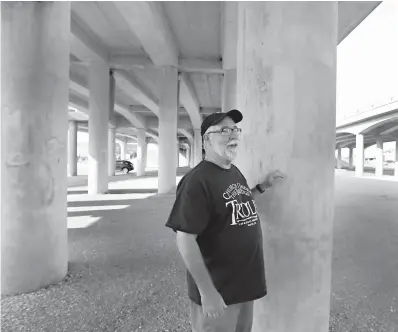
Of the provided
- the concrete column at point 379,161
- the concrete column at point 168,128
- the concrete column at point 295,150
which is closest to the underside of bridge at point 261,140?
the concrete column at point 295,150

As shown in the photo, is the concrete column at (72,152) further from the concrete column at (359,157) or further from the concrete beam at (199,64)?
the concrete column at (359,157)

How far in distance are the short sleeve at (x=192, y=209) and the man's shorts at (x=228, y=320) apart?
556 millimetres

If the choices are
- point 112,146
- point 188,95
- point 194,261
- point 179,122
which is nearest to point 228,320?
point 194,261

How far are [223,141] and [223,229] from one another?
0.57 metres

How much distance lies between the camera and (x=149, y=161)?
81.6 metres

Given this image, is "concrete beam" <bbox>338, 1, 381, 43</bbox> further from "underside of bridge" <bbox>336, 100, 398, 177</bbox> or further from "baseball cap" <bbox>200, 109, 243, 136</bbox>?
"underside of bridge" <bbox>336, 100, 398, 177</bbox>

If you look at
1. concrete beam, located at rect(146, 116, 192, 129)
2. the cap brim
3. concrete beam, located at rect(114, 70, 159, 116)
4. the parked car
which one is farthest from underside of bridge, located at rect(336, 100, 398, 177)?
the cap brim

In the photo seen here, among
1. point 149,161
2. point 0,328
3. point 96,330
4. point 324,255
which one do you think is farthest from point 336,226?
point 149,161

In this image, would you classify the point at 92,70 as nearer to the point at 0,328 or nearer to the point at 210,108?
the point at 0,328

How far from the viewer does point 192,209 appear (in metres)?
1.81

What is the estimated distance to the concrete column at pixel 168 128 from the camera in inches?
575

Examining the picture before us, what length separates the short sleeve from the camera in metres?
1.79

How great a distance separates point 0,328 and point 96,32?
12.0 meters

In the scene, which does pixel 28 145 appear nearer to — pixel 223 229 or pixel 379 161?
pixel 223 229
